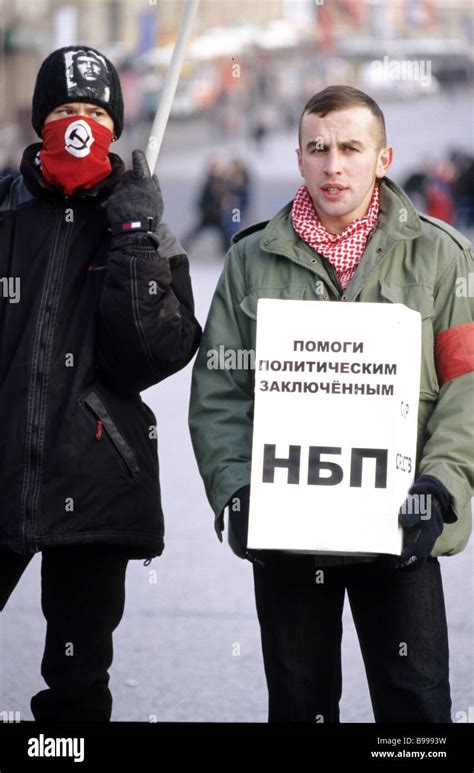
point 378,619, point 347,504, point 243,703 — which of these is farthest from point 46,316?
point 243,703

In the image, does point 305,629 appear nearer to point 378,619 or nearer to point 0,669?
point 378,619

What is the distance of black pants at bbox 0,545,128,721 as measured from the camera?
325cm

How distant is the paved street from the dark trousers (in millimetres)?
1275

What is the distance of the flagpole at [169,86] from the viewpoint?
3.57 meters

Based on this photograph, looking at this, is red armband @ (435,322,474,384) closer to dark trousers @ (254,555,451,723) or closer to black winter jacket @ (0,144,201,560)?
dark trousers @ (254,555,451,723)

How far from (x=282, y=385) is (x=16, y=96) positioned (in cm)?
3441

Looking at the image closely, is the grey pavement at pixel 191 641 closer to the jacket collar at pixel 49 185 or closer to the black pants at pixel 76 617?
the black pants at pixel 76 617

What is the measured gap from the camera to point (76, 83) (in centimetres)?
326

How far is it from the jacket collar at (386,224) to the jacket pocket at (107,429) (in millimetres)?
544

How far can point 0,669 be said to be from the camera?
4805 mm

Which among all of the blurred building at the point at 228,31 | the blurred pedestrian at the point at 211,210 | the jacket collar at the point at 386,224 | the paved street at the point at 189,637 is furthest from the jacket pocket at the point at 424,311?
the blurred building at the point at 228,31
